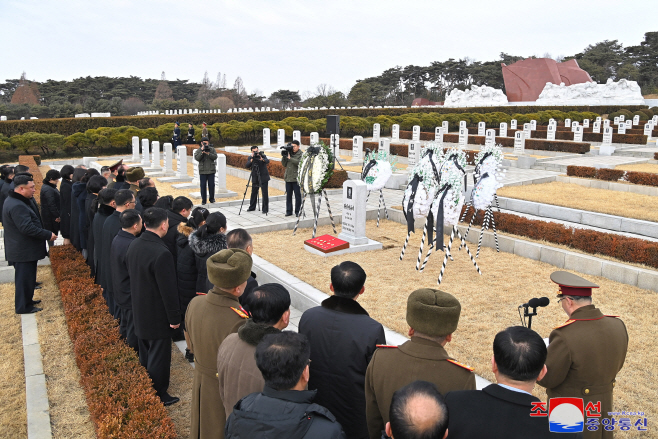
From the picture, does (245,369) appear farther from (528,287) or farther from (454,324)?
(528,287)

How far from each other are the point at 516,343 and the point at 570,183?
15.0m

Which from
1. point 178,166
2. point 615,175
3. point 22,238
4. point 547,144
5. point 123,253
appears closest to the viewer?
point 123,253

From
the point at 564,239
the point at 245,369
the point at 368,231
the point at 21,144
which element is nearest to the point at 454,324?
the point at 245,369

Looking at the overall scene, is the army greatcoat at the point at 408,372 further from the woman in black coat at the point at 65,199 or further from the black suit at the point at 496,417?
the woman in black coat at the point at 65,199

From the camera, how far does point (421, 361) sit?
8.02 ft

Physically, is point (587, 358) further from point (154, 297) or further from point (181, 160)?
point (181, 160)

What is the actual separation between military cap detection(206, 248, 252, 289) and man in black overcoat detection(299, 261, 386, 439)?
1.68ft

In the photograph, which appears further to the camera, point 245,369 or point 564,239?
point 564,239

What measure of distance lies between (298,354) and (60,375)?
155 inches

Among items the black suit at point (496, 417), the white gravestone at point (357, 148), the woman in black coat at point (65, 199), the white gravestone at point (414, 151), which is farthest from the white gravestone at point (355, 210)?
the white gravestone at point (357, 148)

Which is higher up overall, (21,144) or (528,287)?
(21,144)

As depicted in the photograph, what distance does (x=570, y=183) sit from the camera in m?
15.4

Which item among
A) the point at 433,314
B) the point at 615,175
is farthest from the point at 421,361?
the point at 615,175

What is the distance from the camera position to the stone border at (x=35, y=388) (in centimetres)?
407
